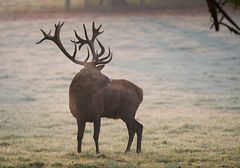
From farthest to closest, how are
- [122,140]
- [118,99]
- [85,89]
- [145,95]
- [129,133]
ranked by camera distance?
[145,95] < [122,140] < [129,133] < [118,99] < [85,89]

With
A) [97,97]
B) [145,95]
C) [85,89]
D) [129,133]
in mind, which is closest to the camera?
[85,89]

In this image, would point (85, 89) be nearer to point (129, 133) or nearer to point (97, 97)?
point (97, 97)

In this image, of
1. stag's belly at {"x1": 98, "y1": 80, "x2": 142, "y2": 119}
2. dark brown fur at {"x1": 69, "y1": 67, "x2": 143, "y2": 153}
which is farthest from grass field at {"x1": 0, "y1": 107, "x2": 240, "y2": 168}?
stag's belly at {"x1": 98, "y1": 80, "x2": 142, "y2": 119}

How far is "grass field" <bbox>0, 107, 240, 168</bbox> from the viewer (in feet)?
35.5

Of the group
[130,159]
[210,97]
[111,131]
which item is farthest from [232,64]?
[130,159]

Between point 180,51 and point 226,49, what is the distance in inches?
98.6

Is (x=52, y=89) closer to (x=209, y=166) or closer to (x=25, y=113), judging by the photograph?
(x=25, y=113)

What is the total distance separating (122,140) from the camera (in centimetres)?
1502

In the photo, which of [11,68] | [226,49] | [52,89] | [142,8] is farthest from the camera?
[142,8]

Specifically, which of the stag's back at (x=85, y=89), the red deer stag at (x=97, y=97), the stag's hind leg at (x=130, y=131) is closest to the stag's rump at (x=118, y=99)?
the red deer stag at (x=97, y=97)

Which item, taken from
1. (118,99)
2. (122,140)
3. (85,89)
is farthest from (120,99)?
(122,140)

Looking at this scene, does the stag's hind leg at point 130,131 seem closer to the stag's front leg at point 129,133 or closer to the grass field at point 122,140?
the stag's front leg at point 129,133

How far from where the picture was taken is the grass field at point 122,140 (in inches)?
426

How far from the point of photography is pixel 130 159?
36.1 ft
